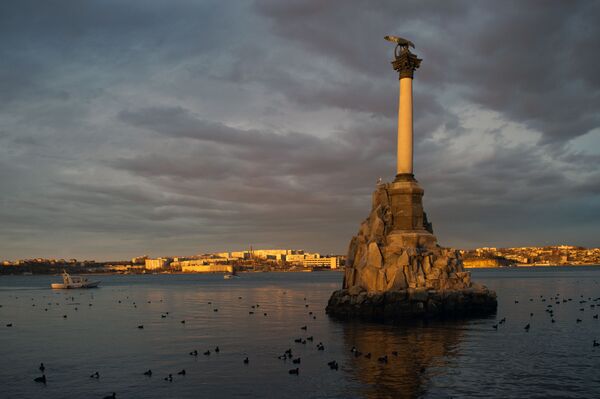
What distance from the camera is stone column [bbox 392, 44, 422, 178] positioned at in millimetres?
58188

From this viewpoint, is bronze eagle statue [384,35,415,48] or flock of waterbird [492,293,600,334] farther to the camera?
bronze eagle statue [384,35,415,48]

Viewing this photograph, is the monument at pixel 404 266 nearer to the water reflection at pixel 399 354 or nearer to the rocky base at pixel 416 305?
the rocky base at pixel 416 305

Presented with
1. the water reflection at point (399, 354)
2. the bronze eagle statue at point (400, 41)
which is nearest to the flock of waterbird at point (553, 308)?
the water reflection at point (399, 354)

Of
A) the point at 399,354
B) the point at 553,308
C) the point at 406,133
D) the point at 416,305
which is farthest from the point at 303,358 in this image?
the point at 553,308

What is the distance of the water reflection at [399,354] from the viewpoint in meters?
27.3

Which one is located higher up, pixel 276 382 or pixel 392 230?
pixel 392 230

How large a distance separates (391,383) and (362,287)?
29.0m

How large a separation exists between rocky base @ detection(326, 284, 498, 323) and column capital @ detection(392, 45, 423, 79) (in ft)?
71.8

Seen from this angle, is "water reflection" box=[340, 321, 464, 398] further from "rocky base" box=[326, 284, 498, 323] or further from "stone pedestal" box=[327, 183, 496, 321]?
"stone pedestal" box=[327, 183, 496, 321]

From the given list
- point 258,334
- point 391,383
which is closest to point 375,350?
point 391,383

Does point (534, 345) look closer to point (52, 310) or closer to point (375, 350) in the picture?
point (375, 350)

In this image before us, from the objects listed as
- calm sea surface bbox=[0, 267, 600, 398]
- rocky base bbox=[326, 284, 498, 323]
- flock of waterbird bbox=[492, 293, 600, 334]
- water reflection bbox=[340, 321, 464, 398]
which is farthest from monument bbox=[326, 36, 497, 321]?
flock of waterbird bbox=[492, 293, 600, 334]

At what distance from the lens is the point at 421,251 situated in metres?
55.5

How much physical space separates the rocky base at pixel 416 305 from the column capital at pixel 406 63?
21.9m
